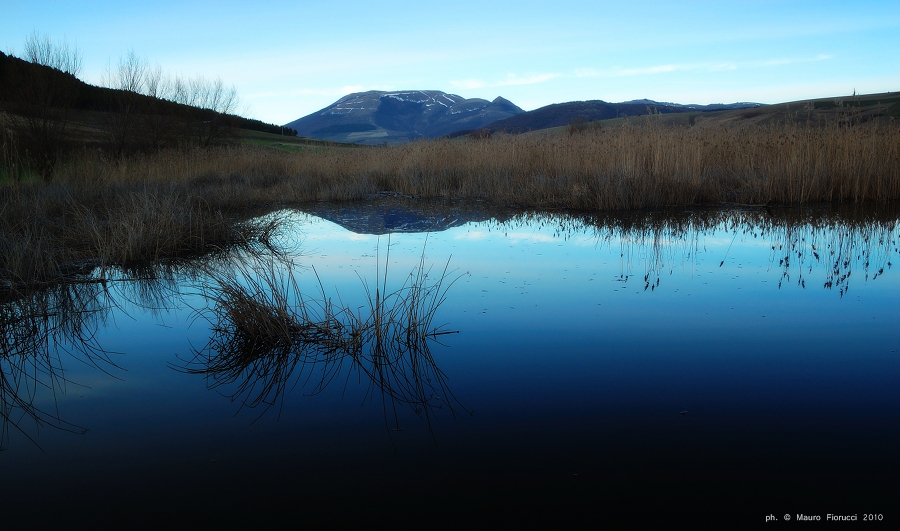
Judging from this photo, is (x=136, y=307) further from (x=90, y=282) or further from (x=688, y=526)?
(x=688, y=526)

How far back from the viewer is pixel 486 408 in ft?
9.55

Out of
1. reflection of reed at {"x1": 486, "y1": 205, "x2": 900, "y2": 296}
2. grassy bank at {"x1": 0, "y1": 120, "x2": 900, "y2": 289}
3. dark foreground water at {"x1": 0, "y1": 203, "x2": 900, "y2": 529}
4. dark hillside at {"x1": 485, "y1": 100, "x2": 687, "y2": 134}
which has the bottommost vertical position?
dark foreground water at {"x1": 0, "y1": 203, "x2": 900, "y2": 529}

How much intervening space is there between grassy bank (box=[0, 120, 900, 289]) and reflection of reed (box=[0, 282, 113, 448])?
1.37 feet

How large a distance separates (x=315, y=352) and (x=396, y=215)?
6.62 m

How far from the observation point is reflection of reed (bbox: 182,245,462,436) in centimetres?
319

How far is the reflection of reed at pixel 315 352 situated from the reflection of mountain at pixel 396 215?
450cm

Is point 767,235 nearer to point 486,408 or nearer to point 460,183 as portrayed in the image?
point 486,408

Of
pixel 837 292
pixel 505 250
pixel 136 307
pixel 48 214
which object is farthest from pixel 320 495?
pixel 48 214

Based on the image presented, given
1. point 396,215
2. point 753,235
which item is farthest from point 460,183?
point 753,235

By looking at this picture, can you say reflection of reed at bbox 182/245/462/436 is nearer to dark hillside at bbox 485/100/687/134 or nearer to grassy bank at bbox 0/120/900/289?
grassy bank at bbox 0/120/900/289

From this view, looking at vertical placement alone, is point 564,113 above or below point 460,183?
above

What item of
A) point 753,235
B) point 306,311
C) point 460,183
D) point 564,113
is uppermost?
point 564,113

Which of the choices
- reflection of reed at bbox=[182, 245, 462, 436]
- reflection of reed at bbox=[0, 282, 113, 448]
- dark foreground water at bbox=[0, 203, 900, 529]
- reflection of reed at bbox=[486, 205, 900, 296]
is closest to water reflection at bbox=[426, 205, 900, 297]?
reflection of reed at bbox=[486, 205, 900, 296]

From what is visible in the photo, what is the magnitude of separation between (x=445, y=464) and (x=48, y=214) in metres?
7.92
